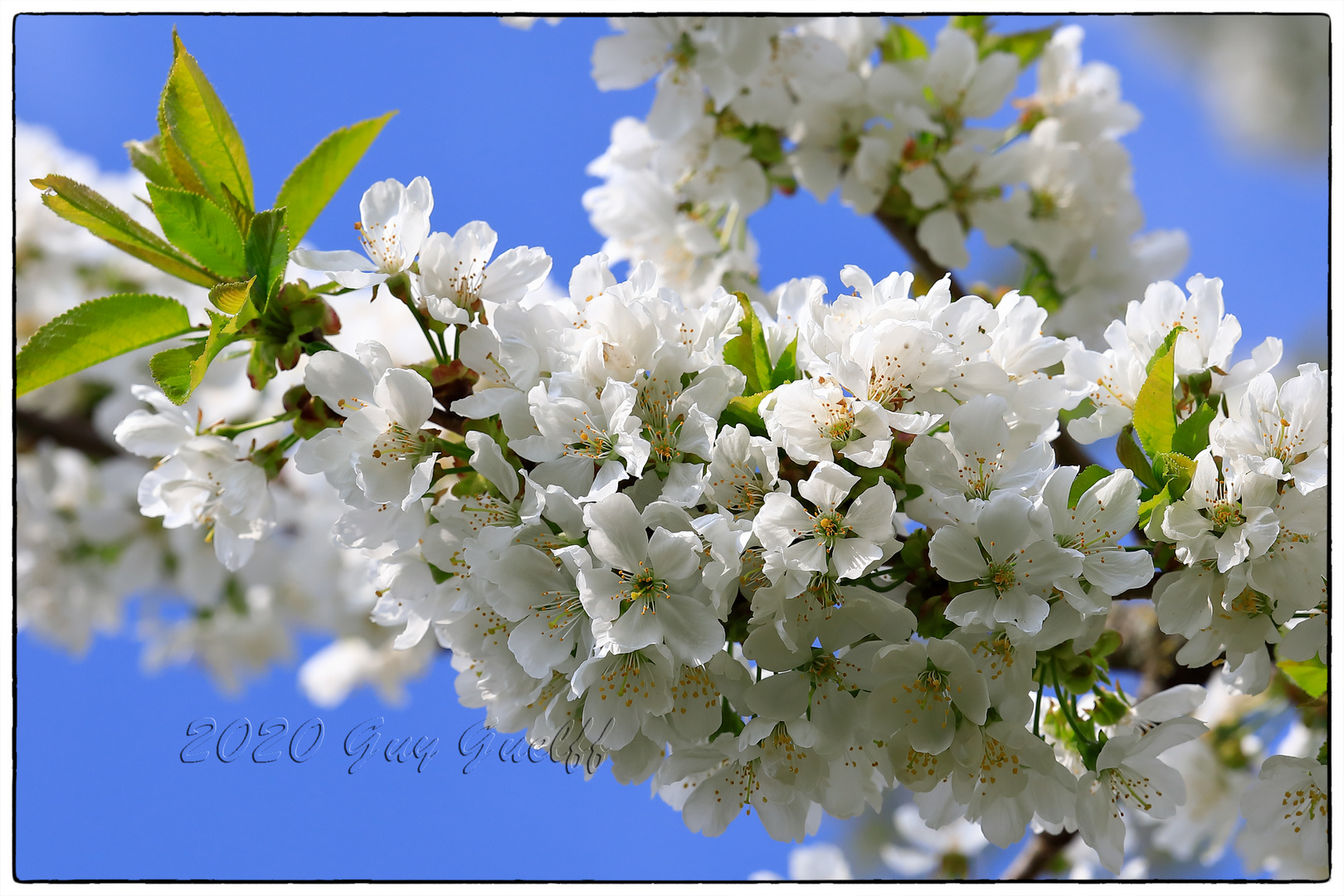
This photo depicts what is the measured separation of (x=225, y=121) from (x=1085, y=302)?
1934 mm

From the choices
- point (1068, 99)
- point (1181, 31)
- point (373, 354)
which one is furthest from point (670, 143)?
point (1181, 31)

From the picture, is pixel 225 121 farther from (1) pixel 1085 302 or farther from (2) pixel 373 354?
(1) pixel 1085 302

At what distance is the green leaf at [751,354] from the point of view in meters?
1.11

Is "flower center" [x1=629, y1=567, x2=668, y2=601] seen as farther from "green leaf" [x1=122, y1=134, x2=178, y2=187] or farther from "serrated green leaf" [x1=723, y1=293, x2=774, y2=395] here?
"green leaf" [x1=122, y1=134, x2=178, y2=187]

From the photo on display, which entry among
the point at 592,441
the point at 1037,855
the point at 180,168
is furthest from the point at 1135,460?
the point at 1037,855

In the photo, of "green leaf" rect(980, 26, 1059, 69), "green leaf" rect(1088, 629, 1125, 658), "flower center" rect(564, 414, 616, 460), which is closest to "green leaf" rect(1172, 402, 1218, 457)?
"green leaf" rect(1088, 629, 1125, 658)

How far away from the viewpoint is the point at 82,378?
3059 millimetres

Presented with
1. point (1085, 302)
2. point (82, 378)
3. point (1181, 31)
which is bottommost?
point (1085, 302)

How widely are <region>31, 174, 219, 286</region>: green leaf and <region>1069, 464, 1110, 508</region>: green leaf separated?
3.52 ft

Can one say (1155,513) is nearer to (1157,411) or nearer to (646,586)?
(1157,411)

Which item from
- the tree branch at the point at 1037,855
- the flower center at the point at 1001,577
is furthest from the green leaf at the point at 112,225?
the tree branch at the point at 1037,855

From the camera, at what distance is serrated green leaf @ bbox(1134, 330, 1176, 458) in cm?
108

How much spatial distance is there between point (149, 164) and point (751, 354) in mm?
864

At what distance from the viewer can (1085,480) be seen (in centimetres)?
108
